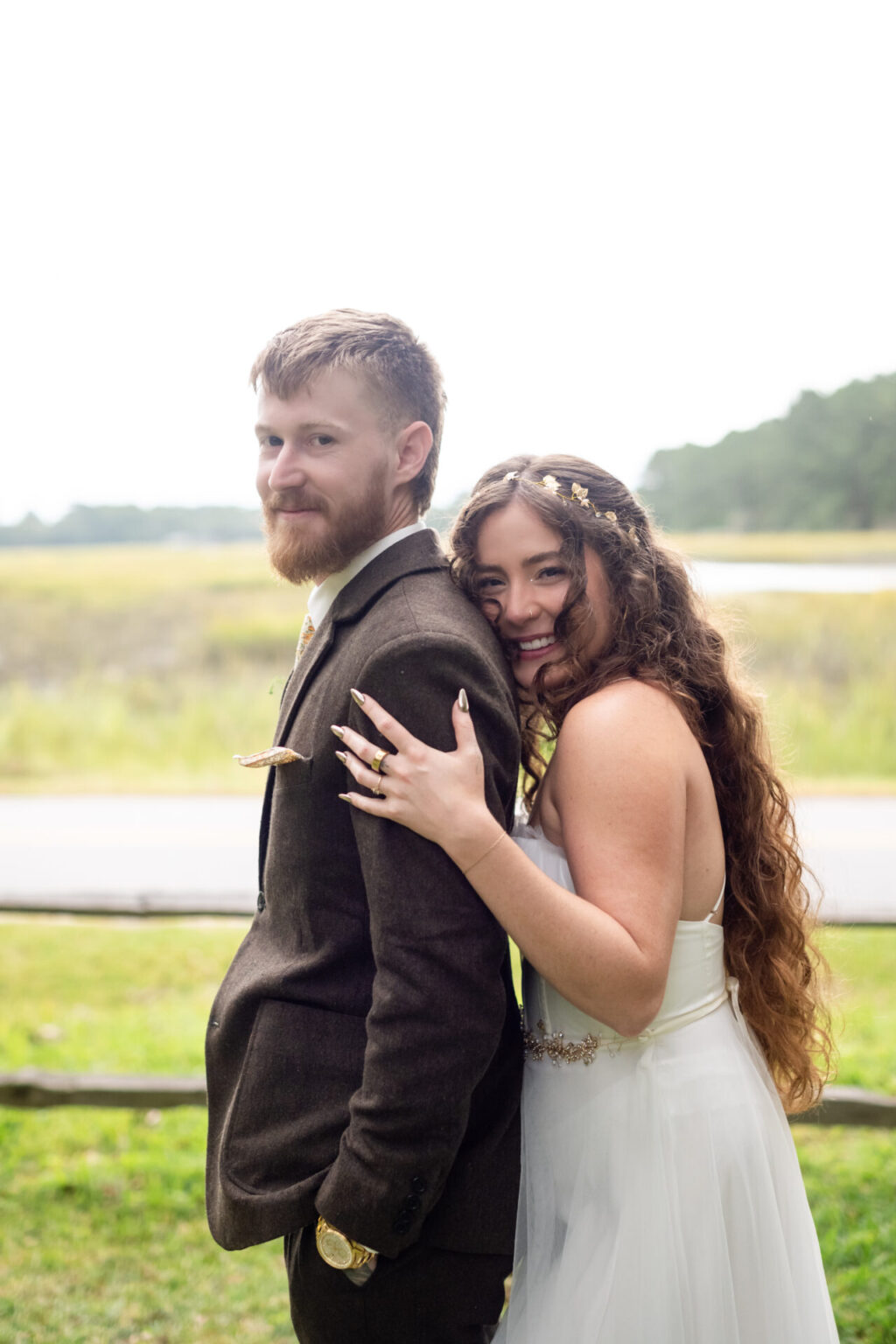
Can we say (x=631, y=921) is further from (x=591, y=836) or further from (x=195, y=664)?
(x=195, y=664)

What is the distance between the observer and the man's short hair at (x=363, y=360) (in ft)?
5.87

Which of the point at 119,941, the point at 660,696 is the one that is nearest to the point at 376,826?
the point at 660,696

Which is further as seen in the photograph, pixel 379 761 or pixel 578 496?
pixel 578 496

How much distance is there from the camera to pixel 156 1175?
3.65 meters

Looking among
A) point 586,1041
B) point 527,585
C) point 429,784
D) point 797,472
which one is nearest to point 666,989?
point 586,1041

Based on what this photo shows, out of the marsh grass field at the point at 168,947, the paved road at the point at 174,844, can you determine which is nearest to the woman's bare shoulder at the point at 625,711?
the marsh grass field at the point at 168,947

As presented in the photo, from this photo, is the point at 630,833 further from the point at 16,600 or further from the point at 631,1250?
the point at 16,600

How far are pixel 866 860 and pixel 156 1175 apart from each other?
4341 mm

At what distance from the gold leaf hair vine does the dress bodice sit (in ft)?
1.85

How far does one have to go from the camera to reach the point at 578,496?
6.21 ft

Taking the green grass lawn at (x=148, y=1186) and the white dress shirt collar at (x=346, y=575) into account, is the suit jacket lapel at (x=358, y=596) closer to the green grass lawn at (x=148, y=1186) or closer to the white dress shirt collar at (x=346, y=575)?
Result: the white dress shirt collar at (x=346, y=575)

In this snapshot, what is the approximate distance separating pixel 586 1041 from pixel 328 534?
3.13 ft

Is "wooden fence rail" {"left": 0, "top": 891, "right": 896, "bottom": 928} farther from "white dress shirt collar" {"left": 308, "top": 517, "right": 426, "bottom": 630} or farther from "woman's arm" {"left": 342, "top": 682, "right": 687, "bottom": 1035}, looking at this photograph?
"woman's arm" {"left": 342, "top": 682, "right": 687, "bottom": 1035}

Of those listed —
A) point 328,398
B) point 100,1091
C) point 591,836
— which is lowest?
point 100,1091
